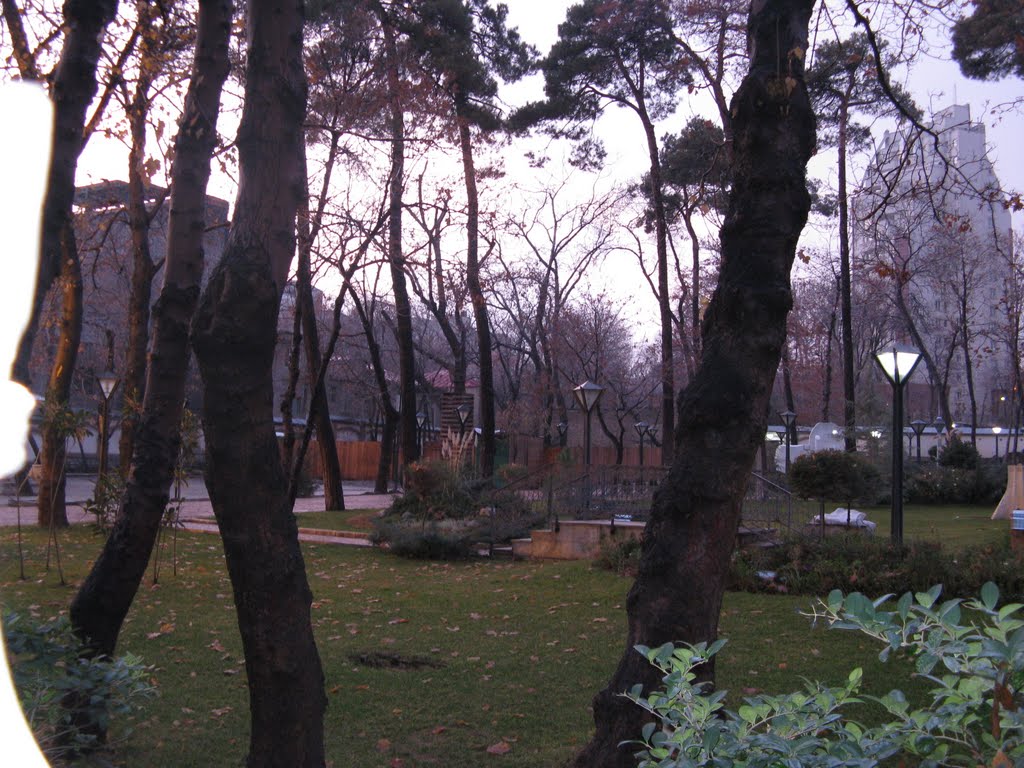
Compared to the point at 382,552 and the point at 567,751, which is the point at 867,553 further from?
the point at 382,552

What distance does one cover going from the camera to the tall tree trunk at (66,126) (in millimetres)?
4902

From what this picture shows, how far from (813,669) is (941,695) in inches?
221

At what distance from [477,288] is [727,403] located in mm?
18393

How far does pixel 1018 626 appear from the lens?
1.75 metres

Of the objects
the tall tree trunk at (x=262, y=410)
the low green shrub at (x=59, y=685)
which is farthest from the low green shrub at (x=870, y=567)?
the low green shrub at (x=59, y=685)

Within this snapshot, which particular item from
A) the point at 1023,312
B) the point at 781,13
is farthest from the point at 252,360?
the point at 1023,312

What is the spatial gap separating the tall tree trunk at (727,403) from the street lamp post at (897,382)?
26.0 ft

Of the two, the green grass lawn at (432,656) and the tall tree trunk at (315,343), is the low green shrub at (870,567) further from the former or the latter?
the tall tree trunk at (315,343)

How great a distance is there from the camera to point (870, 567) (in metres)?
10.2

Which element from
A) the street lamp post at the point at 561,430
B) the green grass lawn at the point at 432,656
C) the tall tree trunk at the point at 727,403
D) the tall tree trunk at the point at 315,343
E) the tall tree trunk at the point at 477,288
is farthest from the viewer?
the street lamp post at the point at 561,430

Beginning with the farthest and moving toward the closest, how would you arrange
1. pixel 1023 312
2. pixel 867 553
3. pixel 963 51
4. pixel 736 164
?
pixel 1023 312
pixel 867 553
pixel 963 51
pixel 736 164

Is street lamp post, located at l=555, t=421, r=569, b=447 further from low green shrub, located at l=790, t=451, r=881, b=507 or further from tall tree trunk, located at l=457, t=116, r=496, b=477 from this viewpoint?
low green shrub, located at l=790, t=451, r=881, b=507

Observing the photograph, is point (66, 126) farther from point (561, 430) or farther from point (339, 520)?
point (561, 430)

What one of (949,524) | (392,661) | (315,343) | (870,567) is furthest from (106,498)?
(949,524)
